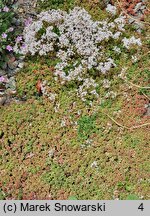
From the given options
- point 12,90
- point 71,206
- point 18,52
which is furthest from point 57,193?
point 18,52

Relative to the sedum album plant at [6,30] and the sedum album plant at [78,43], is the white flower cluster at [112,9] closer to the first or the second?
the sedum album plant at [78,43]

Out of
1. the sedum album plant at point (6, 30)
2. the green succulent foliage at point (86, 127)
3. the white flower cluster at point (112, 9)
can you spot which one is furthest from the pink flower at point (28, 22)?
the green succulent foliage at point (86, 127)

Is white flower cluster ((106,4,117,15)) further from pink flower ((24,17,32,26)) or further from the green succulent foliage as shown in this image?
the green succulent foliage

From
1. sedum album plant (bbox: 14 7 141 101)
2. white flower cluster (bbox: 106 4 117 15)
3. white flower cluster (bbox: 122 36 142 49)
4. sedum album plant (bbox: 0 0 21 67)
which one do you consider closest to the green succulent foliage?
sedum album plant (bbox: 14 7 141 101)

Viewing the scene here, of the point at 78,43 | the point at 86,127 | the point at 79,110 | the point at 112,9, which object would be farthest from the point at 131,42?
the point at 86,127

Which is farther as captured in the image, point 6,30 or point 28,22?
point 28,22

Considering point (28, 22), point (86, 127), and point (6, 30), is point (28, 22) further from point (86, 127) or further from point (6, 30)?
point (86, 127)
